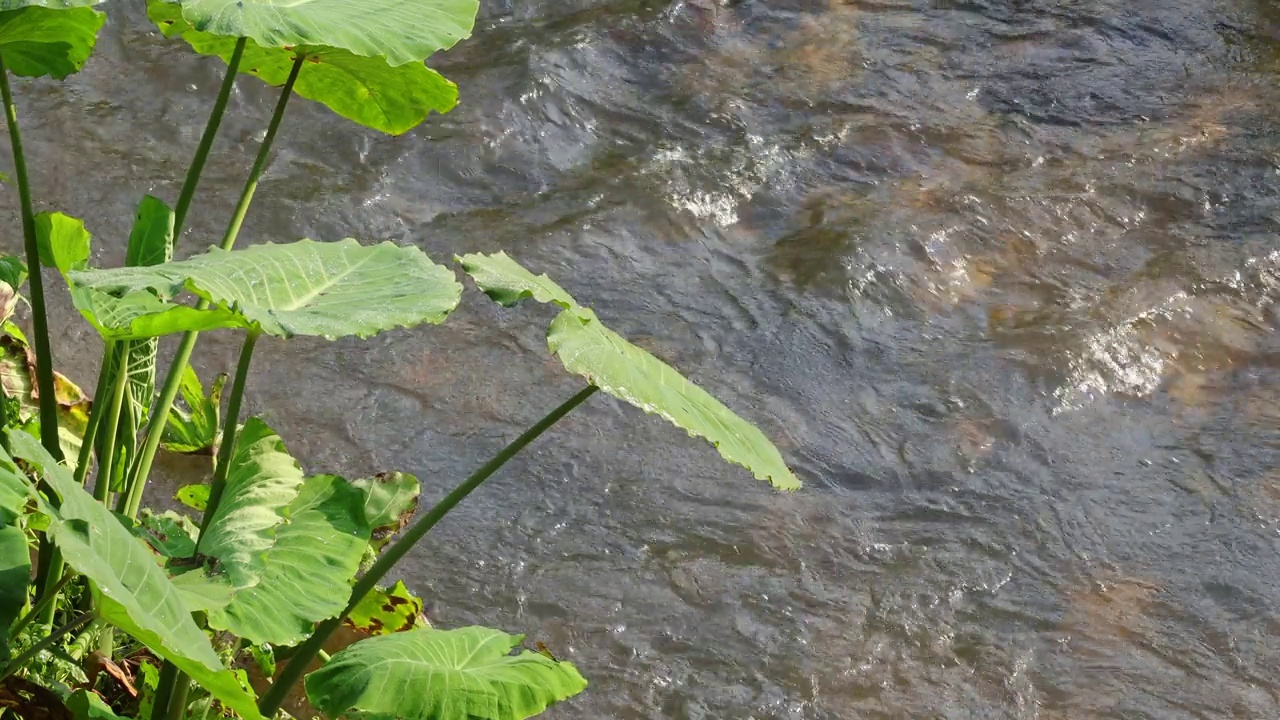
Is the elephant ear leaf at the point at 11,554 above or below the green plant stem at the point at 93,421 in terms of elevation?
above

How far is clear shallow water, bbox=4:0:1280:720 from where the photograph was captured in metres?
2.67

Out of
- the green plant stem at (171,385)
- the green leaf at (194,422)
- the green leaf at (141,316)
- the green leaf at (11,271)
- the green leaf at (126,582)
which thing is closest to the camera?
the green leaf at (126,582)

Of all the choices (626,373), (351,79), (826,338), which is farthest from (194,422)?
(826,338)

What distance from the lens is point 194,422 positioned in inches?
89.0

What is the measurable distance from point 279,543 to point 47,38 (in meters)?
0.81

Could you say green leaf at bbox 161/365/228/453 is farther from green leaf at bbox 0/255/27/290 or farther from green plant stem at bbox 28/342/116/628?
green plant stem at bbox 28/342/116/628

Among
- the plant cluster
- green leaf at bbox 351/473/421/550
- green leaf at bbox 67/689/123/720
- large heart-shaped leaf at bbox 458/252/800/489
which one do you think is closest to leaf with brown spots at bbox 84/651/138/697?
the plant cluster

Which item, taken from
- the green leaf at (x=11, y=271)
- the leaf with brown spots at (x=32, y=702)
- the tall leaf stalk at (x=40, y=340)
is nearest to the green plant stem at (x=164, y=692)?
the leaf with brown spots at (x=32, y=702)

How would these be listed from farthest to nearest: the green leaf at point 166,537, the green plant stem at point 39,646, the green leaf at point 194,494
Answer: the green leaf at point 194,494 → the green leaf at point 166,537 → the green plant stem at point 39,646

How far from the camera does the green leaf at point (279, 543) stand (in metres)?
1.42

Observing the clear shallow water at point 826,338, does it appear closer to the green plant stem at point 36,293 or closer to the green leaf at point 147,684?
the green leaf at point 147,684

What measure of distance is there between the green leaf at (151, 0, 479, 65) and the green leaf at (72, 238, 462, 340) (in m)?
0.24

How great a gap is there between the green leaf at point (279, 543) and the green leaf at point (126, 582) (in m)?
0.22

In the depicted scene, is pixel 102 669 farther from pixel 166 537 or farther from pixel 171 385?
pixel 171 385
